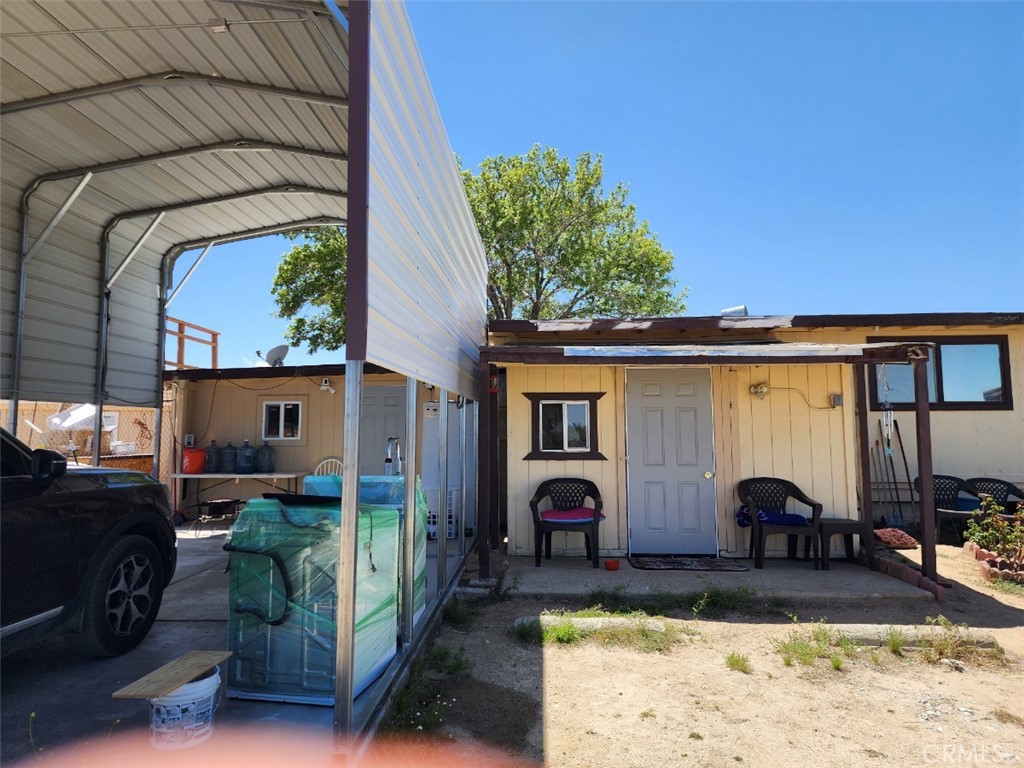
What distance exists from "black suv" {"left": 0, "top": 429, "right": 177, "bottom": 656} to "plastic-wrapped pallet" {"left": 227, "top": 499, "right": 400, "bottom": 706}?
104 centimetres

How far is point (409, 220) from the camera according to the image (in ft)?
10.4

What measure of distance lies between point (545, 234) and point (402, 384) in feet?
31.4

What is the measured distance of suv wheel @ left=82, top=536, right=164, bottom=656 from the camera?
3.33 m

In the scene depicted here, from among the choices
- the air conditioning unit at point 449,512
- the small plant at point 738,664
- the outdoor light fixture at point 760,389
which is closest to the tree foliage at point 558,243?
the air conditioning unit at point 449,512

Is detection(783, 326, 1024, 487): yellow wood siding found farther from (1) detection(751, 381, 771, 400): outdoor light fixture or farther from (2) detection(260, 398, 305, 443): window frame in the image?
(2) detection(260, 398, 305, 443): window frame

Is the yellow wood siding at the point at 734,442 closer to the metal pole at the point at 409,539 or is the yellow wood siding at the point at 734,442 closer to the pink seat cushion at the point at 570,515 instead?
the pink seat cushion at the point at 570,515

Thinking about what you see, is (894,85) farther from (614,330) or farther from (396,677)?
(396,677)

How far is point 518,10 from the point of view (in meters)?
9.42

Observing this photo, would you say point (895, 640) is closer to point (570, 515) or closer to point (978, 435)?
point (570, 515)

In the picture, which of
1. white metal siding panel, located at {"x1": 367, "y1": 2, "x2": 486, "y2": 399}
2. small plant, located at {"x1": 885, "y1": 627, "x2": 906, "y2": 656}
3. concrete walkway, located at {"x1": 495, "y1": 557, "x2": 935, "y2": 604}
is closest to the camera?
white metal siding panel, located at {"x1": 367, "y1": 2, "x2": 486, "y2": 399}

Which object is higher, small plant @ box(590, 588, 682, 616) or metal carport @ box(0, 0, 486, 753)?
metal carport @ box(0, 0, 486, 753)

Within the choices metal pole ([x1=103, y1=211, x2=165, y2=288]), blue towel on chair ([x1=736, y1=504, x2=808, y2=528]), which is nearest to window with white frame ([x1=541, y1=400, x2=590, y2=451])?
blue towel on chair ([x1=736, y1=504, x2=808, y2=528])

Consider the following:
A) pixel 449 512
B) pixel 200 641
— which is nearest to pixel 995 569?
pixel 449 512

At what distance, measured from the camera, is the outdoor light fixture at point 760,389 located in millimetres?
6633
